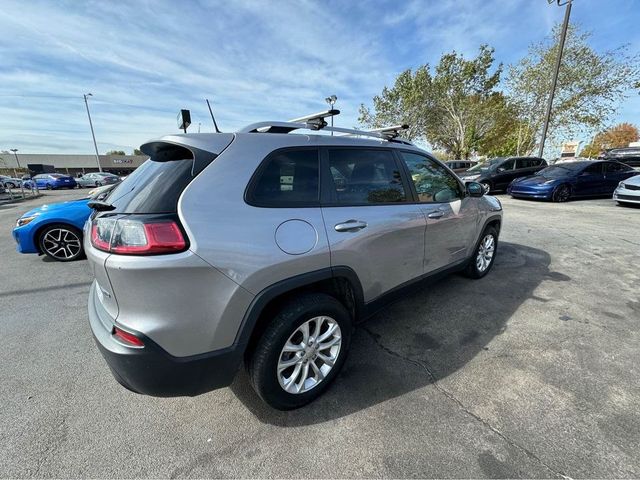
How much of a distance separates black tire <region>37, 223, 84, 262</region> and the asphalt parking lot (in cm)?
160

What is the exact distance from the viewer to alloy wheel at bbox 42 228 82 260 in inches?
190

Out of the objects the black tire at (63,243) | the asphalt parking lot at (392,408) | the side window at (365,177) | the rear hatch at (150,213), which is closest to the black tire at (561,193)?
the asphalt parking lot at (392,408)

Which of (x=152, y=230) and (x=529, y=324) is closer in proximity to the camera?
(x=152, y=230)

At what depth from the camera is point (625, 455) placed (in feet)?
5.50

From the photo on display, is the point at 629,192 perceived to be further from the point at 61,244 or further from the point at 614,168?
the point at 61,244

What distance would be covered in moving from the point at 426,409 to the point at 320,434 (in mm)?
728

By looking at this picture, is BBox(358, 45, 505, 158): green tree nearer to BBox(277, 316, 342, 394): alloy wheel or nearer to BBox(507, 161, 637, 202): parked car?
BBox(507, 161, 637, 202): parked car

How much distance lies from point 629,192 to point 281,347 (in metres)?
12.8

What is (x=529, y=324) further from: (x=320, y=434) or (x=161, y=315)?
(x=161, y=315)

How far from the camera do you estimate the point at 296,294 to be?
6.59ft

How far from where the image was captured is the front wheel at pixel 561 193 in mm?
10867

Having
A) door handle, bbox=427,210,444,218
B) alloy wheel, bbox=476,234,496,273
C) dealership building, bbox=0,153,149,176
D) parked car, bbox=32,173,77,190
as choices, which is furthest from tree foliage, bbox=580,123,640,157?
dealership building, bbox=0,153,149,176

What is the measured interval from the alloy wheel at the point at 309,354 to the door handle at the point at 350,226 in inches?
24.3

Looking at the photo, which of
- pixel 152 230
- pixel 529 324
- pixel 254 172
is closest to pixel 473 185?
pixel 529 324
